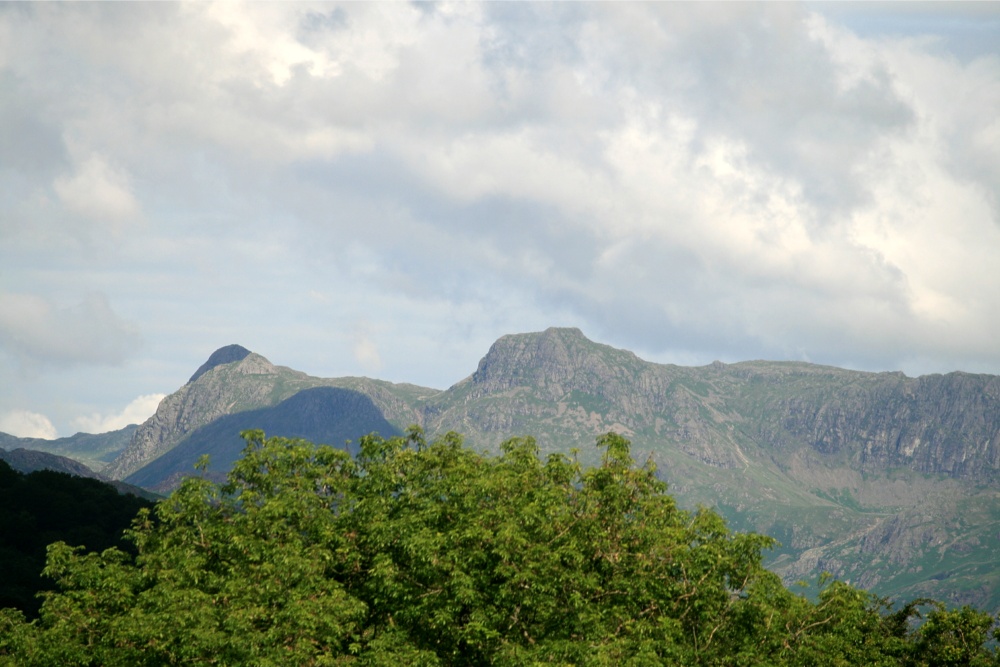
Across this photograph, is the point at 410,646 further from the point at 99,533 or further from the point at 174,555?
the point at 99,533

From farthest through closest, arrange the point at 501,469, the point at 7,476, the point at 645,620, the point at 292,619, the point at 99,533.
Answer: the point at 7,476
the point at 99,533
the point at 501,469
the point at 645,620
the point at 292,619

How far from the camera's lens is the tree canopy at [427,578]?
44.8 meters

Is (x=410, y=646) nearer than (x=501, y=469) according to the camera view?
Yes

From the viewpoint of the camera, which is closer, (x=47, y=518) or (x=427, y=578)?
(x=427, y=578)

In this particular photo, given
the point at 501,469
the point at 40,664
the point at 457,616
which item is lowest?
the point at 40,664

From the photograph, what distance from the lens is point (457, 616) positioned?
4828 cm

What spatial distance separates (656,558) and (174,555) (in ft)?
82.1

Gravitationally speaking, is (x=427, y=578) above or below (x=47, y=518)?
above

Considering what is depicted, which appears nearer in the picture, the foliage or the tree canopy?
the tree canopy

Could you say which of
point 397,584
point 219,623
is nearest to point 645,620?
point 397,584

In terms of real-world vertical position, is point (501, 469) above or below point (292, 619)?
above

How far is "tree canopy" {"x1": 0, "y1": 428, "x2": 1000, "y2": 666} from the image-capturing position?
4475 cm

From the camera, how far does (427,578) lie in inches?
1919

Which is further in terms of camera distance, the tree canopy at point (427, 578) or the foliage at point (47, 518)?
the foliage at point (47, 518)
